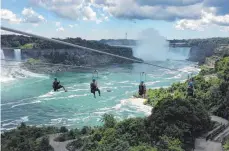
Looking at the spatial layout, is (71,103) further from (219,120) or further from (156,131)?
(156,131)

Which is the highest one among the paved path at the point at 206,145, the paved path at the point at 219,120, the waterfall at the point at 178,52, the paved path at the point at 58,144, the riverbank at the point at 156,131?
the waterfall at the point at 178,52

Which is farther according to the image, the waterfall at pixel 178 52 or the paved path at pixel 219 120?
the waterfall at pixel 178 52

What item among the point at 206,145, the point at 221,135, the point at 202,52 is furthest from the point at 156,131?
the point at 202,52

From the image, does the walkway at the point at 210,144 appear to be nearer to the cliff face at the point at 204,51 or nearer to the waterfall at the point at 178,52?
the cliff face at the point at 204,51

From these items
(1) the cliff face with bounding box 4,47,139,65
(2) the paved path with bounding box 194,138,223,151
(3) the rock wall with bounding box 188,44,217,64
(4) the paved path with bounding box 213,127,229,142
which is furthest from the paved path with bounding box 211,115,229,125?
(3) the rock wall with bounding box 188,44,217,64

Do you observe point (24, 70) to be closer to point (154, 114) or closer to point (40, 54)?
point (40, 54)

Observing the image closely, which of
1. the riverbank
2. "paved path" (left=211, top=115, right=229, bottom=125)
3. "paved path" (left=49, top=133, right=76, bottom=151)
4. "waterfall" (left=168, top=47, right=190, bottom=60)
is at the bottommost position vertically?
"paved path" (left=49, top=133, right=76, bottom=151)

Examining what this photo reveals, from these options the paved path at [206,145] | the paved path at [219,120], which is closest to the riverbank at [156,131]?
the paved path at [206,145]

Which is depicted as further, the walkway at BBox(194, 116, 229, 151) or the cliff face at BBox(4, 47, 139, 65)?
→ the cliff face at BBox(4, 47, 139, 65)

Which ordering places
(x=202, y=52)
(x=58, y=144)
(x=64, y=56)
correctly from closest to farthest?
(x=58, y=144) < (x=64, y=56) < (x=202, y=52)

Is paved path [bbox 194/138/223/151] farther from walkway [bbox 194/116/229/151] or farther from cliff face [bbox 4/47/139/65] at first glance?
cliff face [bbox 4/47/139/65]

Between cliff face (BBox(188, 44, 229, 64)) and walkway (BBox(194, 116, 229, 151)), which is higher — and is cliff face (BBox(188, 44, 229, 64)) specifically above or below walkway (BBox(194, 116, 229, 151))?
above

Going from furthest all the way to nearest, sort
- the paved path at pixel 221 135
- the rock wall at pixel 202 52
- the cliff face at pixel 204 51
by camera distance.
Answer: the rock wall at pixel 202 52
the cliff face at pixel 204 51
the paved path at pixel 221 135
